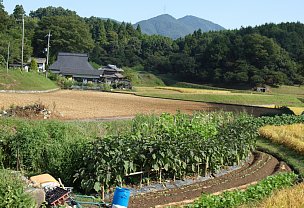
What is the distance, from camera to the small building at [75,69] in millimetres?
65312

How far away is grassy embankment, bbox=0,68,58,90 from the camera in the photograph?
39.3 m

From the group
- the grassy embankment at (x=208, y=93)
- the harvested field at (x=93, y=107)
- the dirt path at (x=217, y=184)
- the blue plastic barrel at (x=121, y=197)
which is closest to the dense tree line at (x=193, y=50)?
the grassy embankment at (x=208, y=93)

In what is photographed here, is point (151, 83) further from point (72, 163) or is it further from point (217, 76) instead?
point (72, 163)

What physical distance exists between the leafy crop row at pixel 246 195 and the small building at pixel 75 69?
188 feet

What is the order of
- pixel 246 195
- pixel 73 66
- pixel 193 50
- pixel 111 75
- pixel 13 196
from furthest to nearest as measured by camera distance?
pixel 193 50, pixel 111 75, pixel 73 66, pixel 246 195, pixel 13 196

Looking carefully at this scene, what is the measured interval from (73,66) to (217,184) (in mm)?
58607

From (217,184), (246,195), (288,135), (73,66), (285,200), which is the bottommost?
(217,184)

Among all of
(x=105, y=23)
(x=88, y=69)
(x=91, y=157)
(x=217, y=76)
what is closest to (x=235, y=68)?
(x=217, y=76)

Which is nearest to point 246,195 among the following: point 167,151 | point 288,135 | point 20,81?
point 167,151

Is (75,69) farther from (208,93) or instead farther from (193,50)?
(193,50)

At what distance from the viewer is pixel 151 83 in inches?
2891

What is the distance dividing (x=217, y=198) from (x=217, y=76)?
6716 centimetres

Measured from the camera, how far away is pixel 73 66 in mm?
66688

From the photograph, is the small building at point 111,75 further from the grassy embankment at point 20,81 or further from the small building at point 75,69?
the grassy embankment at point 20,81
